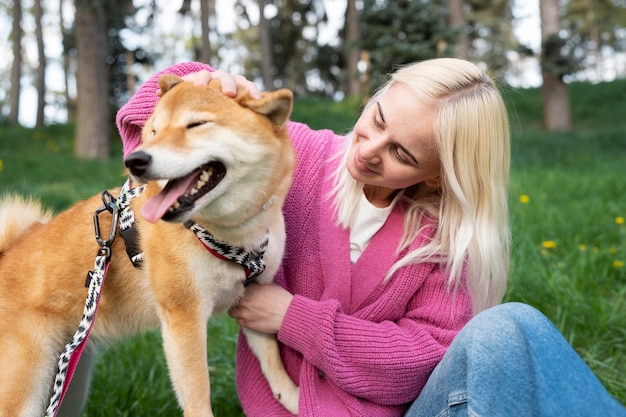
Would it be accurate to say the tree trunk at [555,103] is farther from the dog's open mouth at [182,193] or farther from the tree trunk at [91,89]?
the dog's open mouth at [182,193]

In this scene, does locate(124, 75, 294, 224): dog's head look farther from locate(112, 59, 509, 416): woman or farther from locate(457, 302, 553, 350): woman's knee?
locate(457, 302, 553, 350): woman's knee

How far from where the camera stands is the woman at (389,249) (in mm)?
2010

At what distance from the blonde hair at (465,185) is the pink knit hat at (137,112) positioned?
809 millimetres

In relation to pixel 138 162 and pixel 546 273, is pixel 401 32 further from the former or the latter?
pixel 138 162

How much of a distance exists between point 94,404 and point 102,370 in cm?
26

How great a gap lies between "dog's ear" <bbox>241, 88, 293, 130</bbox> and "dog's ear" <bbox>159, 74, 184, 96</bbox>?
24 centimetres

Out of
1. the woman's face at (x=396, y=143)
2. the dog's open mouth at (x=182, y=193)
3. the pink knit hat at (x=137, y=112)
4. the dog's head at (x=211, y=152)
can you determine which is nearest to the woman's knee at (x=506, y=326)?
the woman's face at (x=396, y=143)

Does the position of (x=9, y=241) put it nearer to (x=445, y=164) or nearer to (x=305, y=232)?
(x=305, y=232)

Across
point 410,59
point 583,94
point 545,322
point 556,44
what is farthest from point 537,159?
point 583,94

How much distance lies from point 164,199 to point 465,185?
3.73ft

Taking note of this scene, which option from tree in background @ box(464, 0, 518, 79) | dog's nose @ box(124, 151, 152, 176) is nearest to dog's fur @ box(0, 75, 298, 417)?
dog's nose @ box(124, 151, 152, 176)

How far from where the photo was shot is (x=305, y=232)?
2.28m

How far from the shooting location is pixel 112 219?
1959 mm

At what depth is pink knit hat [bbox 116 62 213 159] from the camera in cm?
218
